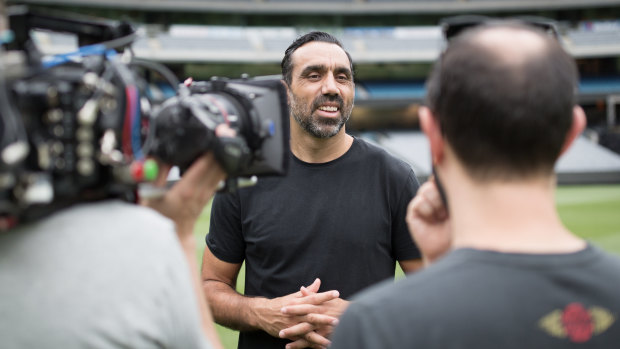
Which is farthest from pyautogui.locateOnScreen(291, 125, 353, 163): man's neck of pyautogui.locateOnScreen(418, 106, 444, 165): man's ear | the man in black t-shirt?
pyautogui.locateOnScreen(418, 106, 444, 165): man's ear

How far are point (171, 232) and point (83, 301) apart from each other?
0.22 m

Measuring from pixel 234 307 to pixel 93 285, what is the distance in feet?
4.24

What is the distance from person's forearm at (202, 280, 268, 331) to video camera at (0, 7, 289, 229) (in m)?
0.82

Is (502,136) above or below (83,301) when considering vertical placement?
above

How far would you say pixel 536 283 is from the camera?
38.0 inches

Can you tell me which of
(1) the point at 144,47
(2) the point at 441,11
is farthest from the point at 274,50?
(2) the point at 441,11

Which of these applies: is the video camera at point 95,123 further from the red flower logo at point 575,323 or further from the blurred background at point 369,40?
A: the blurred background at point 369,40

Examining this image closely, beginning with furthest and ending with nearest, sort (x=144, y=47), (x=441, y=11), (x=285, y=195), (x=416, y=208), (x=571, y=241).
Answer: (x=441, y=11), (x=144, y=47), (x=285, y=195), (x=416, y=208), (x=571, y=241)

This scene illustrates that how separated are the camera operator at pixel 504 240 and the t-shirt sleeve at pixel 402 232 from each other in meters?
1.22

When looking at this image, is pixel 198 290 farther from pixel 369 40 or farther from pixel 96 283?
pixel 369 40

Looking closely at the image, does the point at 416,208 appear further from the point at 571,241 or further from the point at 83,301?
the point at 83,301

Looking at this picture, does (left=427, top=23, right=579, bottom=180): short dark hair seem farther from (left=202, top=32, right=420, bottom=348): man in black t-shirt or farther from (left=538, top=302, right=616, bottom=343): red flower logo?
(left=202, top=32, right=420, bottom=348): man in black t-shirt

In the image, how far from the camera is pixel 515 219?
1.01m

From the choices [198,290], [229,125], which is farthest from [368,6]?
[198,290]
